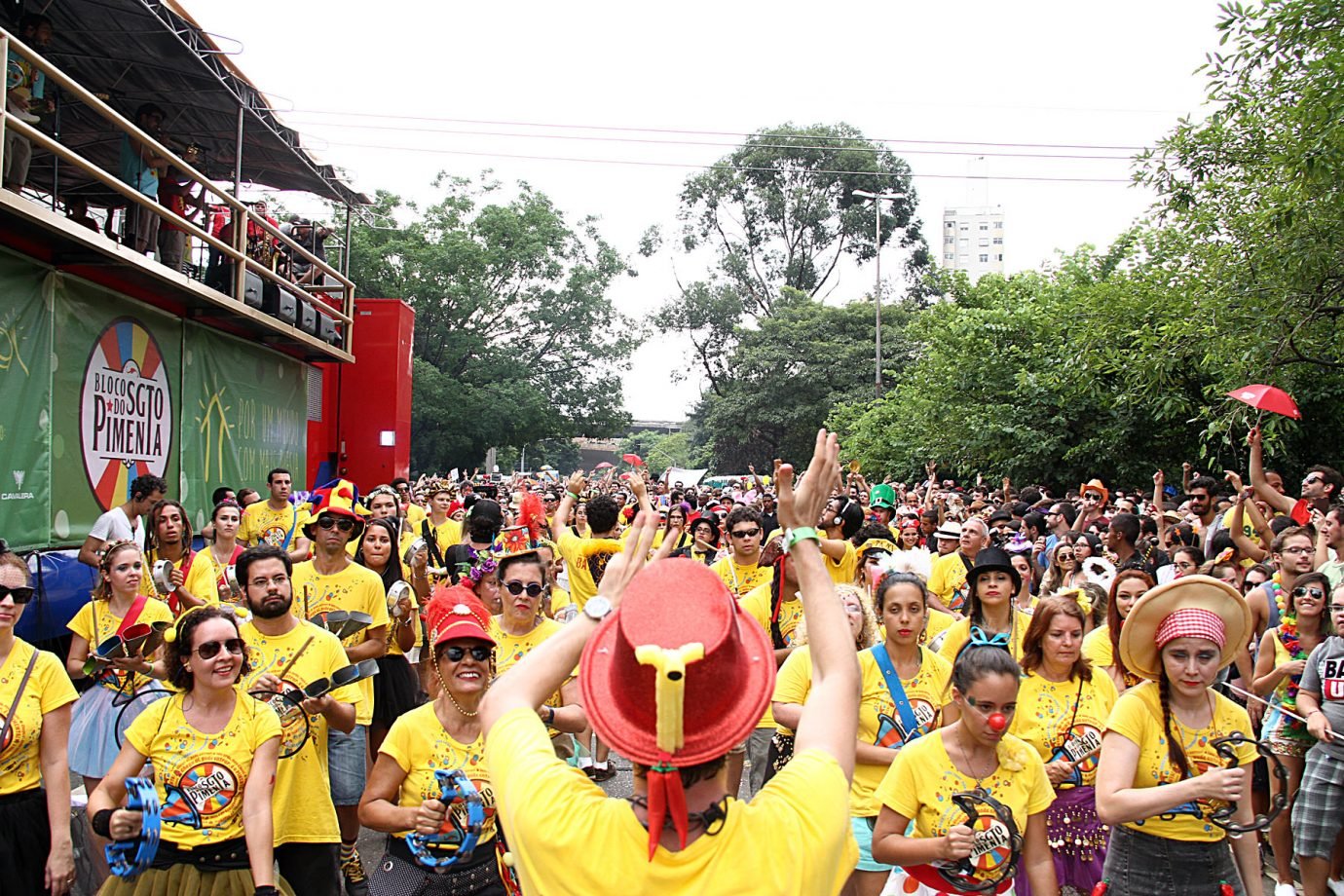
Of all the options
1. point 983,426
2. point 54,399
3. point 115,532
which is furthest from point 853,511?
point 983,426

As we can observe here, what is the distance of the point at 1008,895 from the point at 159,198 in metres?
10.6

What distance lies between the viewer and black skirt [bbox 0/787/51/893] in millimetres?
4324

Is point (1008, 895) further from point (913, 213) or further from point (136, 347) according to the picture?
point (913, 213)

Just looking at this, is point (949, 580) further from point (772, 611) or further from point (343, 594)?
point (343, 594)

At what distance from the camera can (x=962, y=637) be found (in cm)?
536

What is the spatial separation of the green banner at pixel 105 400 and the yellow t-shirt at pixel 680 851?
8.42m

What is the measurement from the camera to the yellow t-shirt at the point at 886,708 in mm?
4543

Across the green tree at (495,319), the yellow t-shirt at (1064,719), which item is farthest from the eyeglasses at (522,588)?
the green tree at (495,319)

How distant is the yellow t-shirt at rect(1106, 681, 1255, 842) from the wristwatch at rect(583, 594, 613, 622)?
2393 millimetres

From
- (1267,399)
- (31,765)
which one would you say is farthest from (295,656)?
(1267,399)

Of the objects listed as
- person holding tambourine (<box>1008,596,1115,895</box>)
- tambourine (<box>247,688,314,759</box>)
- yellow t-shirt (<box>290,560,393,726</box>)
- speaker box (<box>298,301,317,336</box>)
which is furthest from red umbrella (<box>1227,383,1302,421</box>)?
speaker box (<box>298,301,317,336</box>)

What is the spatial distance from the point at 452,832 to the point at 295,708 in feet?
3.79

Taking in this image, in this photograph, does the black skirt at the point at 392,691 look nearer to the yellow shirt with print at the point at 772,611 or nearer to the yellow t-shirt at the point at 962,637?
the yellow shirt with print at the point at 772,611

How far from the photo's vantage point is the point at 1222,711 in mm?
3932
